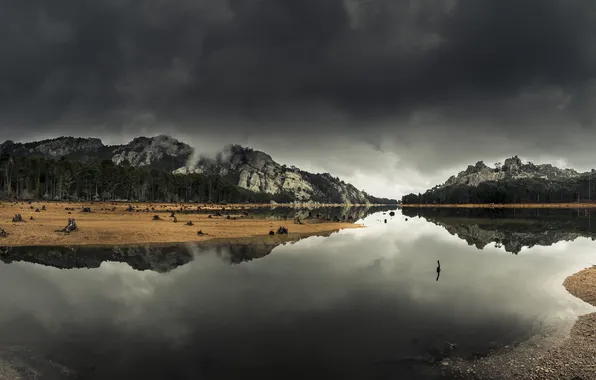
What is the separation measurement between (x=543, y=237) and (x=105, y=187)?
174723mm

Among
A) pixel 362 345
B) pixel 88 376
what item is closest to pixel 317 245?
pixel 362 345

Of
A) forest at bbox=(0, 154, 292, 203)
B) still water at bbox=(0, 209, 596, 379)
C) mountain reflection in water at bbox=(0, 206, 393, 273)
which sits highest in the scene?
forest at bbox=(0, 154, 292, 203)

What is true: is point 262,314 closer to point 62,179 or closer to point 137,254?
point 137,254

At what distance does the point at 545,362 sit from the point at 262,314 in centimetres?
1386

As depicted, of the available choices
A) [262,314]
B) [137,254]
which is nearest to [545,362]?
[262,314]

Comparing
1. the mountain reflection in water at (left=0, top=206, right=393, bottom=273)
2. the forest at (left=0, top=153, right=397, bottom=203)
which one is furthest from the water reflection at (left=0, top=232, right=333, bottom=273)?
the forest at (left=0, top=153, right=397, bottom=203)

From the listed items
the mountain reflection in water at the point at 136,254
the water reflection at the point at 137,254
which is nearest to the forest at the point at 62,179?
the mountain reflection in water at the point at 136,254

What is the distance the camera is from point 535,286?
27625 millimetres

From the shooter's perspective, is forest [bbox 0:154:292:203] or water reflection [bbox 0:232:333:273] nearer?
water reflection [bbox 0:232:333:273]

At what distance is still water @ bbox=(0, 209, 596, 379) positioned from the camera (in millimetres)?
13664

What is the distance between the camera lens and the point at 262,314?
1958 cm

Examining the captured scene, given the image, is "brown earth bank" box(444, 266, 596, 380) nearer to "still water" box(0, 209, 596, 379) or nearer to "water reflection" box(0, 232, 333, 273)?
"still water" box(0, 209, 596, 379)

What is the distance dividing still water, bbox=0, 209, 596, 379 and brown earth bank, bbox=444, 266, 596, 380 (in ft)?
2.71

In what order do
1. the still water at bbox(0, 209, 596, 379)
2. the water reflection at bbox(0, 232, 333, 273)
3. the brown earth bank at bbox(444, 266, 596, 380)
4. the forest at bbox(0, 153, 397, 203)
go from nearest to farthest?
the brown earth bank at bbox(444, 266, 596, 380) < the still water at bbox(0, 209, 596, 379) < the water reflection at bbox(0, 232, 333, 273) < the forest at bbox(0, 153, 397, 203)
